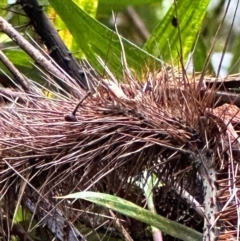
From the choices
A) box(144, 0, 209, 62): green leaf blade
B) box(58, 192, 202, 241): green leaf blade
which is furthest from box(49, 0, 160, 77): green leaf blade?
box(58, 192, 202, 241): green leaf blade

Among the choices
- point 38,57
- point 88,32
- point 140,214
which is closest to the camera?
point 140,214

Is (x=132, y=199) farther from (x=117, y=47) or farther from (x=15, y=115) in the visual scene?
(x=117, y=47)

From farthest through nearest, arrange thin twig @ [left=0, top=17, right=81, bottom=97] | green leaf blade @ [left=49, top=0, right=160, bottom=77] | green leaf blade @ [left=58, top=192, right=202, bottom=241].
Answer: green leaf blade @ [left=49, top=0, right=160, bottom=77] → thin twig @ [left=0, top=17, right=81, bottom=97] → green leaf blade @ [left=58, top=192, right=202, bottom=241]

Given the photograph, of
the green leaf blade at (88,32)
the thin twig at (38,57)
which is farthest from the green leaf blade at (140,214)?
the green leaf blade at (88,32)

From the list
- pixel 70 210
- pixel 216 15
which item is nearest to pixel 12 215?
pixel 70 210

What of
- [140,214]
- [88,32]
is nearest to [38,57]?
[88,32]

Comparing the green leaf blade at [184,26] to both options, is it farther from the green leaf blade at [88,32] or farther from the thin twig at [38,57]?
the thin twig at [38,57]

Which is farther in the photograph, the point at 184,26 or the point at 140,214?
the point at 184,26

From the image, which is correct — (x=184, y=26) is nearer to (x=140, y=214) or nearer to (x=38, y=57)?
(x=38, y=57)

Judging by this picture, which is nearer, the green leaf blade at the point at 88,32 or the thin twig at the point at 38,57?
the thin twig at the point at 38,57

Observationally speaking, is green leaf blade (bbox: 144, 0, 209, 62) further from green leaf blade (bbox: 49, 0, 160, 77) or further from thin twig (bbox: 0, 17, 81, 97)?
thin twig (bbox: 0, 17, 81, 97)

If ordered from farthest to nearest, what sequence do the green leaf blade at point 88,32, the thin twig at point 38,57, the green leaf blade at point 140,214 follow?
the green leaf blade at point 88,32, the thin twig at point 38,57, the green leaf blade at point 140,214
